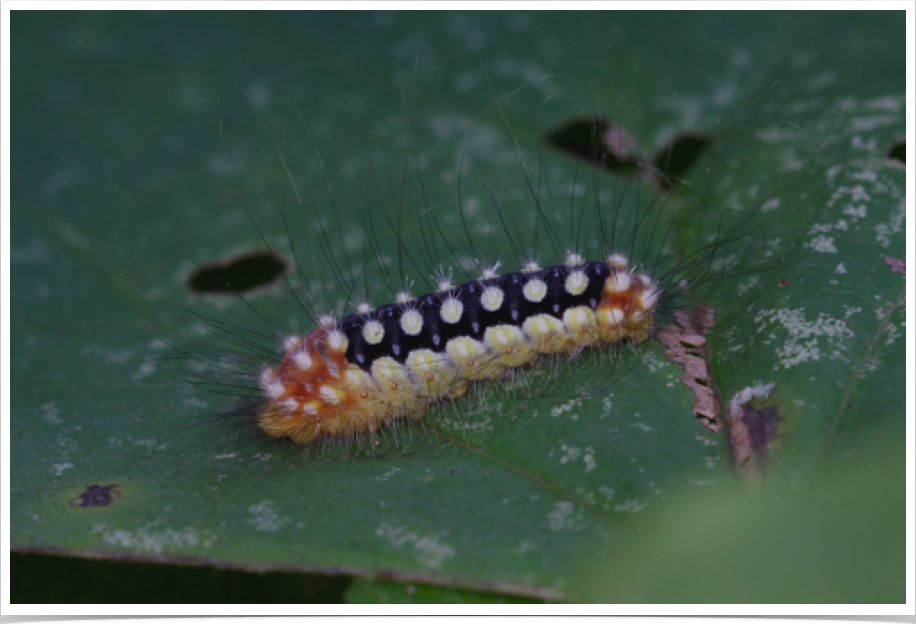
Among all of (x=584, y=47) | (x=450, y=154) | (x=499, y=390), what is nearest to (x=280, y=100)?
(x=450, y=154)

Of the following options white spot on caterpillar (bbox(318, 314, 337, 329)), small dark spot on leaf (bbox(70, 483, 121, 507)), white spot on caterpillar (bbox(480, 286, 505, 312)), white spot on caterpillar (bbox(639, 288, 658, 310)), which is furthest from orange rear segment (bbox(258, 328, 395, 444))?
white spot on caterpillar (bbox(639, 288, 658, 310))

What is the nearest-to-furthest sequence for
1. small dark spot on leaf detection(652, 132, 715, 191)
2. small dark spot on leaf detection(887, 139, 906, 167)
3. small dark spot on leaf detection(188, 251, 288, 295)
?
small dark spot on leaf detection(887, 139, 906, 167), small dark spot on leaf detection(652, 132, 715, 191), small dark spot on leaf detection(188, 251, 288, 295)

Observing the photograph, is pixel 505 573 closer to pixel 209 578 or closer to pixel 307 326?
pixel 209 578

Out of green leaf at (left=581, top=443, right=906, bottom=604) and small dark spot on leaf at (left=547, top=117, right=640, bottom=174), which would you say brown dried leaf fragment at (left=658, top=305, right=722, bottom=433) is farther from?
small dark spot on leaf at (left=547, top=117, right=640, bottom=174)

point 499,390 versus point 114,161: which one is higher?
point 114,161

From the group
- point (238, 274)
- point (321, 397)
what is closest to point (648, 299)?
point (321, 397)

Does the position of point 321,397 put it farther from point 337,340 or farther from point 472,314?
point 472,314
